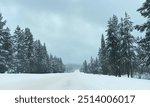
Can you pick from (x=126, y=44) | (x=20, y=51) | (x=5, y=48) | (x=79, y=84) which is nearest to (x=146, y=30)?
(x=79, y=84)

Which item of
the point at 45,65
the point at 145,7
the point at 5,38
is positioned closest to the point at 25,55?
the point at 5,38

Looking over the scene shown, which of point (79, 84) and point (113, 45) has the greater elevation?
point (113, 45)

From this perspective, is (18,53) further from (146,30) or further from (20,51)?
(146,30)

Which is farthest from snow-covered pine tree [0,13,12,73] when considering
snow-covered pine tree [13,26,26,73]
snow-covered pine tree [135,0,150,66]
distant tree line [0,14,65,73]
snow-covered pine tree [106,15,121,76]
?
snow-covered pine tree [135,0,150,66]

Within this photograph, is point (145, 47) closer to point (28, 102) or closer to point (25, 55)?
point (28, 102)

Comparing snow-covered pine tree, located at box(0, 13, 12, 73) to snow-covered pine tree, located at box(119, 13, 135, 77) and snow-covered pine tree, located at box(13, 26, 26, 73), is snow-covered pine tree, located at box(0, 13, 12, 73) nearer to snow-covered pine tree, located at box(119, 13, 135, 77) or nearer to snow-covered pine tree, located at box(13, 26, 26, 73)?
snow-covered pine tree, located at box(13, 26, 26, 73)

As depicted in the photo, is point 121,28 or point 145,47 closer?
point 145,47

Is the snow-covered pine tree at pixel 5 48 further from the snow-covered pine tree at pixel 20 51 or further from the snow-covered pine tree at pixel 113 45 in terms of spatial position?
the snow-covered pine tree at pixel 113 45

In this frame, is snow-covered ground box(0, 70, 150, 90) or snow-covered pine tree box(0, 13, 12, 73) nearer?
snow-covered ground box(0, 70, 150, 90)

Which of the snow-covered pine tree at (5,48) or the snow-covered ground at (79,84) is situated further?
the snow-covered pine tree at (5,48)

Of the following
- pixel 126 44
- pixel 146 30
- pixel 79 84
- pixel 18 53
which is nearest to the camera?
pixel 79 84

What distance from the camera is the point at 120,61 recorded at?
2608 inches

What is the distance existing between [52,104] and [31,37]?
249ft

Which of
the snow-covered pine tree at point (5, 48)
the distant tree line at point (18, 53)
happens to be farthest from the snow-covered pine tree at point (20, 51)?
the snow-covered pine tree at point (5, 48)
